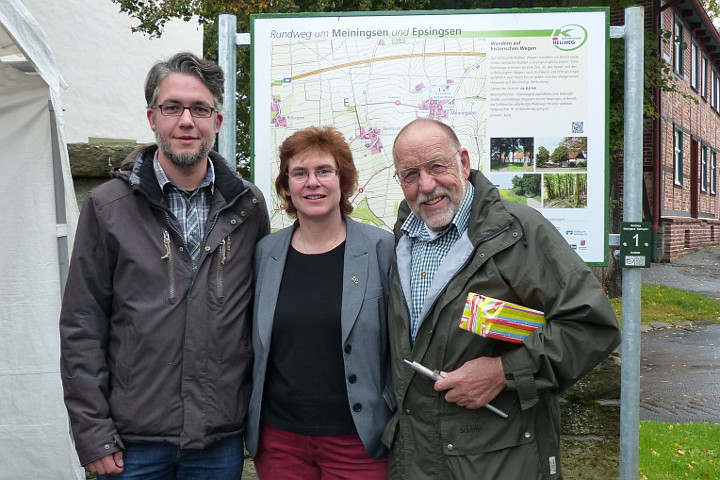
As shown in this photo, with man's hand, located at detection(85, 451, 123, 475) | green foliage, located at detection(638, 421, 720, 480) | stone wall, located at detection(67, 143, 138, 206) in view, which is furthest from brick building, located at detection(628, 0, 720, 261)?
man's hand, located at detection(85, 451, 123, 475)

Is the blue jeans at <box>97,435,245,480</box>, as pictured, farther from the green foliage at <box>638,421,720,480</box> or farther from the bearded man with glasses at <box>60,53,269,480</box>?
the green foliage at <box>638,421,720,480</box>

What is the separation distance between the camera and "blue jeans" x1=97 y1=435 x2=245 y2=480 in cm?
227

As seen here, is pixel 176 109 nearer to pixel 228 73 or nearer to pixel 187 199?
pixel 187 199

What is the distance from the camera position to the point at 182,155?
2344mm

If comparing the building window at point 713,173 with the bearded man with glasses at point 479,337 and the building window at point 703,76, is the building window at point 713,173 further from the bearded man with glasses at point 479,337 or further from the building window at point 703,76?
Result: the bearded man with glasses at point 479,337

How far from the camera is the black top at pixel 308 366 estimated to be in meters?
2.33

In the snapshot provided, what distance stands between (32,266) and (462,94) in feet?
7.91

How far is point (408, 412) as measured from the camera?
225 cm

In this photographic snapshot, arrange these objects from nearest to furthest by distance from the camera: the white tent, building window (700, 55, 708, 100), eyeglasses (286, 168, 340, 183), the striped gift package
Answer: the striped gift package
eyeglasses (286, 168, 340, 183)
the white tent
building window (700, 55, 708, 100)

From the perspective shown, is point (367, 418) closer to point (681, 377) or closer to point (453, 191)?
point (453, 191)

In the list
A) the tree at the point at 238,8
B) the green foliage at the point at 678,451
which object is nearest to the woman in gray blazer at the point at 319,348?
the green foliage at the point at 678,451

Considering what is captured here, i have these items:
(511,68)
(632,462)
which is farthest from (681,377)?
(511,68)

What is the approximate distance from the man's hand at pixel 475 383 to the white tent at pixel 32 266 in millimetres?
2385

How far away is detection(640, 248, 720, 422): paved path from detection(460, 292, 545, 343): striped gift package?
4.82 meters
